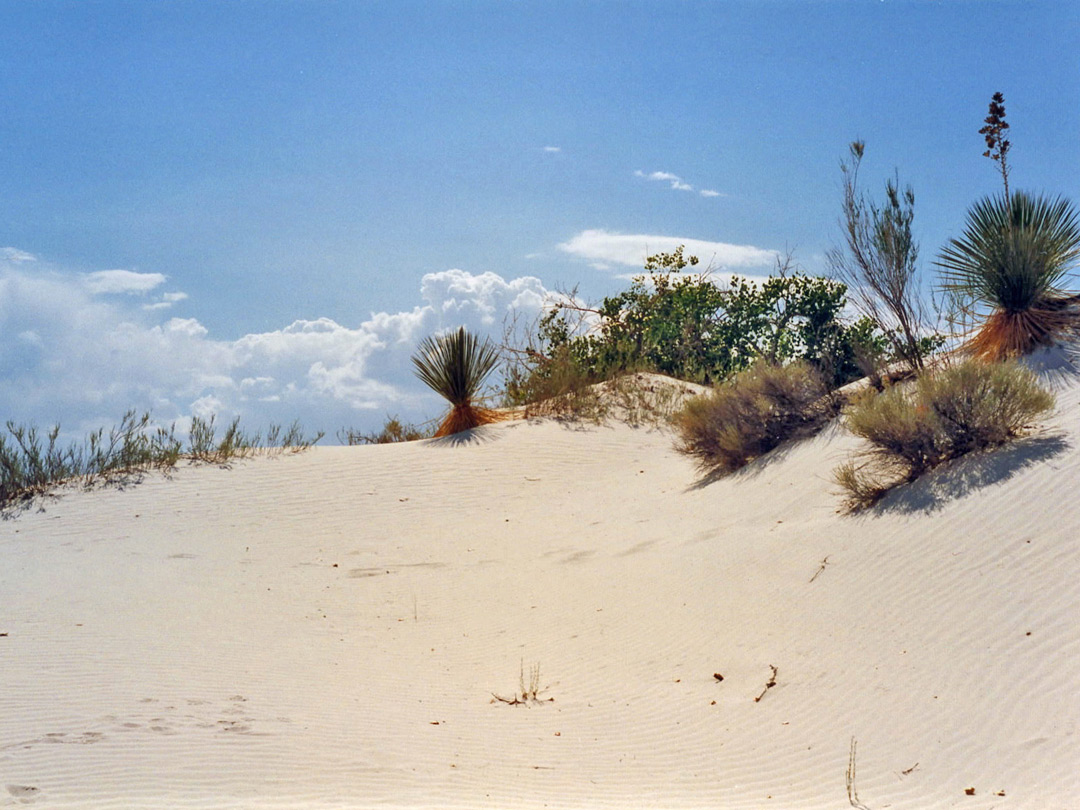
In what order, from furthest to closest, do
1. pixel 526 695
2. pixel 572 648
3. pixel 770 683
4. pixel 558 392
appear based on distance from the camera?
pixel 558 392
pixel 572 648
pixel 526 695
pixel 770 683

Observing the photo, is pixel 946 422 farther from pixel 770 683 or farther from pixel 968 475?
pixel 770 683

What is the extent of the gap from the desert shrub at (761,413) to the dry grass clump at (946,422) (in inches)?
113

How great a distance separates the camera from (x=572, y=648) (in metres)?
7.85

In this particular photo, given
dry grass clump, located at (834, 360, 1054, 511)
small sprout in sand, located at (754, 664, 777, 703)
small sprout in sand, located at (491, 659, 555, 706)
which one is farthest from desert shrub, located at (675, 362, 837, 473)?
small sprout in sand, located at (491, 659, 555, 706)

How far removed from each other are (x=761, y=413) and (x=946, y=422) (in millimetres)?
3679

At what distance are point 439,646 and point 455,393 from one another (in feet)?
27.4

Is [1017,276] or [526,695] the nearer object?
[526,695]

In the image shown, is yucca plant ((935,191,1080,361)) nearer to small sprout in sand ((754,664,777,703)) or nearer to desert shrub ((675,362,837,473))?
desert shrub ((675,362,837,473))

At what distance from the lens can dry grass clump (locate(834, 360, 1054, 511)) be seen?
8.95 m

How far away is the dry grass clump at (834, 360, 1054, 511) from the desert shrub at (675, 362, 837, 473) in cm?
287

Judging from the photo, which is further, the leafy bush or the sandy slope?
the leafy bush

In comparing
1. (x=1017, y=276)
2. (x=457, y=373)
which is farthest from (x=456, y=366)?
(x=1017, y=276)

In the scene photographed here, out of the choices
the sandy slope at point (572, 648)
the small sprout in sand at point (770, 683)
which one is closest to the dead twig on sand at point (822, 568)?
the sandy slope at point (572, 648)

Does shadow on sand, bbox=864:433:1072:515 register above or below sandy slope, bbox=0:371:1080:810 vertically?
above
